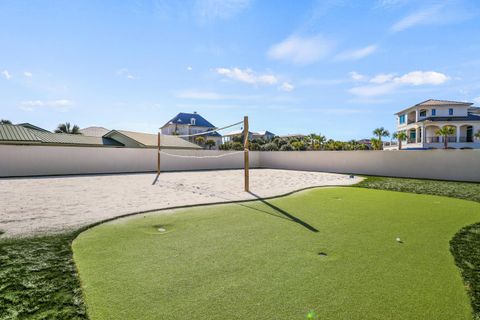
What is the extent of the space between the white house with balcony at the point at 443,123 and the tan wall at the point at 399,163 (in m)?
16.9

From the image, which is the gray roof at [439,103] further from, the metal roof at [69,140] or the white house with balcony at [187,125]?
the metal roof at [69,140]

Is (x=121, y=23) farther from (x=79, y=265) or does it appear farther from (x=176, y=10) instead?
(x=79, y=265)

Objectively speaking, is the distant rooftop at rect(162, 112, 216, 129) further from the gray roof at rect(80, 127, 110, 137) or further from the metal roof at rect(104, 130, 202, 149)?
the metal roof at rect(104, 130, 202, 149)

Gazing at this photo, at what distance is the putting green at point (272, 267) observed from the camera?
1751mm

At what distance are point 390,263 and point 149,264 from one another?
241cm

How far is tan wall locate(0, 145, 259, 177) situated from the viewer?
453 inches

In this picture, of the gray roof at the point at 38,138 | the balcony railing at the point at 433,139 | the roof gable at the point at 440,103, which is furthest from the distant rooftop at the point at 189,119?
the balcony railing at the point at 433,139

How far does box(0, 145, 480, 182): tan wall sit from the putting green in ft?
27.9

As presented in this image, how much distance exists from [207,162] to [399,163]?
37.5ft

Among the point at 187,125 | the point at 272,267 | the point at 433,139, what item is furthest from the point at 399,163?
the point at 187,125

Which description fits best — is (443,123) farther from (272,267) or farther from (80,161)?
(80,161)

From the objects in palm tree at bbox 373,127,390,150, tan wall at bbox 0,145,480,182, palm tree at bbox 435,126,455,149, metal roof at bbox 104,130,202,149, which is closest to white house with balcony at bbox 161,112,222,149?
metal roof at bbox 104,130,202,149

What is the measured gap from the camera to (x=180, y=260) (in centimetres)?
255

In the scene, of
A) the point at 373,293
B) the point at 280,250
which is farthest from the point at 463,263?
the point at 280,250
